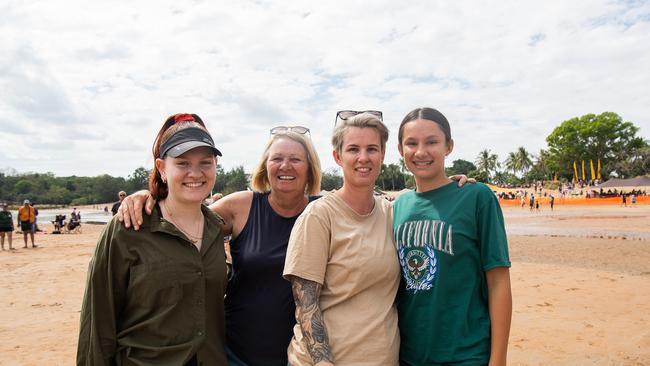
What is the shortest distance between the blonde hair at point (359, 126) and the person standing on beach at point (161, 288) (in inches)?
31.1

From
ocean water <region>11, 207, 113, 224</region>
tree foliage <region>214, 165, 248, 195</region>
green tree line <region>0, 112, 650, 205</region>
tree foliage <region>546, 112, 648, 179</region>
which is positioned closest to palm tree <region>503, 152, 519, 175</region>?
green tree line <region>0, 112, 650, 205</region>

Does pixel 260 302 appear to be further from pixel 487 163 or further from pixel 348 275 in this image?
pixel 487 163

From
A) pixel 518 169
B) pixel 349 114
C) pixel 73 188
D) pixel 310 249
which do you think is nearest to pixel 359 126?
pixel 349 114

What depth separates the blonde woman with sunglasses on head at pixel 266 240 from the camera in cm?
288

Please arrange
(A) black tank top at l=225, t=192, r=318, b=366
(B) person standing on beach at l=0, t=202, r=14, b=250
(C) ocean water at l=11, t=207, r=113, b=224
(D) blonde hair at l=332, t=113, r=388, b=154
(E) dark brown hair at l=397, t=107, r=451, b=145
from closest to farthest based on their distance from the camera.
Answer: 1. (D) blonde hair at l=332, t=113, r=388, b=154
2. (E) dark brown hair at l=397, t=107, r=451, b=145
3. (A) black tank top at l=225, t=192, r=318, b=366
4. (B) person standing on beach at l=0, t=202, r=14, b=250
5. (C) ocean water at l=11, t=207, r=113, b=224

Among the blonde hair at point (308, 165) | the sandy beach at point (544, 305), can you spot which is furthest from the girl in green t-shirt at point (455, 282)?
the sandy beach at point (544, 305)

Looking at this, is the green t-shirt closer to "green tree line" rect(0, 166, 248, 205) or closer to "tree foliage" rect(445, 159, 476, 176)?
"green tree line" rect(0, 166, 248, 205)

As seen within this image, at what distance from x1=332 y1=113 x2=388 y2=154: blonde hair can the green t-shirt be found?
1.92 feet

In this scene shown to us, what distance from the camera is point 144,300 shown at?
2.39 m

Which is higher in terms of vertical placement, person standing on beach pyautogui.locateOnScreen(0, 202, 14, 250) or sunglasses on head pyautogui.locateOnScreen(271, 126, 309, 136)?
sunglasses on head pyautogui.locateOnScreen(271, 126, 309, 136)

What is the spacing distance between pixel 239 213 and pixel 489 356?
1.95 meters

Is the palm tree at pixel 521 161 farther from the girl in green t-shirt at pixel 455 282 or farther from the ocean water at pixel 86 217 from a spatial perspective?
the girl in green t-shirt at pixel 455 282

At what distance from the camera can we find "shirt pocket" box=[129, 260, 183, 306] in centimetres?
238

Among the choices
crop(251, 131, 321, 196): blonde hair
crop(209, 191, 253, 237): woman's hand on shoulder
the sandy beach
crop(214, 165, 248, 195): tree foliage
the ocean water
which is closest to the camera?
crop(209, 191, 253, 237): woman's hand on shoulder
